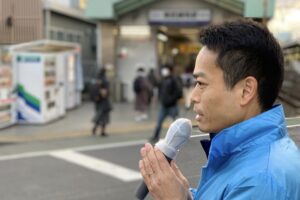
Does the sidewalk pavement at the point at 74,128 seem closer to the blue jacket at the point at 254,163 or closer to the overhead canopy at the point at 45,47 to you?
the overhead canopy at the point at 45,47

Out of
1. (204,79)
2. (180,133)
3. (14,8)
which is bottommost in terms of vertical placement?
(180,133)

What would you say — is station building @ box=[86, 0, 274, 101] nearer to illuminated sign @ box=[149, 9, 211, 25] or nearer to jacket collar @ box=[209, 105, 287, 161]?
illuminated sign @ box=[149, 9, 211, 25]

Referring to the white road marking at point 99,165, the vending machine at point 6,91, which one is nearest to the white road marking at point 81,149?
the white road marking at point 99,165

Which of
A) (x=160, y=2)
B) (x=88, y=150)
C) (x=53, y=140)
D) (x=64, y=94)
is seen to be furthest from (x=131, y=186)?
(x=160, y=2)

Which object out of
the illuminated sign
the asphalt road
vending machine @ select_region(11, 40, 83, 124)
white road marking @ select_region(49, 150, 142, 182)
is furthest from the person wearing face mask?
the illuminated sign

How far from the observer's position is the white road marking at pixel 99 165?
7.99 metres

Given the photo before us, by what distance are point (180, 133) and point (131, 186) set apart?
5.71 metres

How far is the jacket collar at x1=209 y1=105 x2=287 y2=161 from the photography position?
1.47 meters

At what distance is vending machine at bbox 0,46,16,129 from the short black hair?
11929 mm

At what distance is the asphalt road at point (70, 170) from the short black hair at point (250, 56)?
16.7ft

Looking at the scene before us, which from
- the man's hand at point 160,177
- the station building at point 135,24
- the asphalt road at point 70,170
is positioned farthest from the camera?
the station building at point 135,24

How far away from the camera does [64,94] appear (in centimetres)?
1628

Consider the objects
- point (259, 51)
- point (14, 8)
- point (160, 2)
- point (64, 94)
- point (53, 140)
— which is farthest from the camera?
point (160, 2)

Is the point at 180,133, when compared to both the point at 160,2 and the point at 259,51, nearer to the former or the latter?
the point at 259,51
